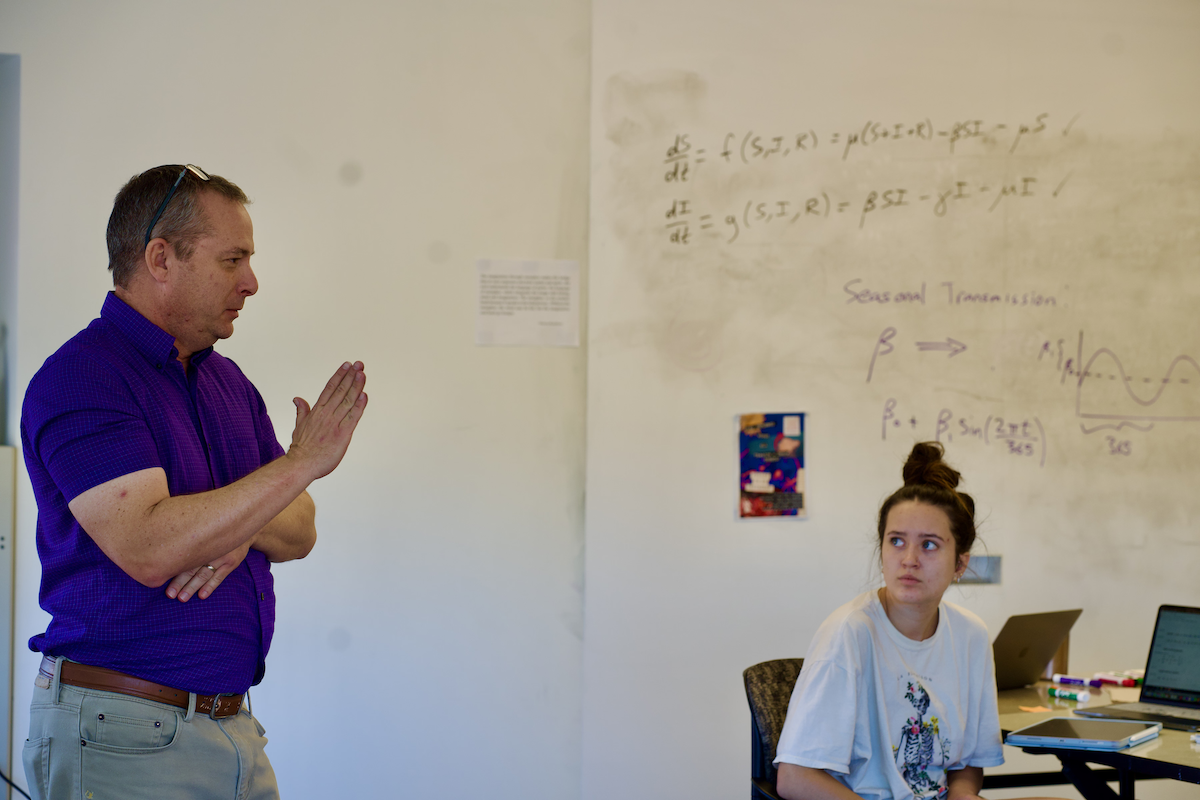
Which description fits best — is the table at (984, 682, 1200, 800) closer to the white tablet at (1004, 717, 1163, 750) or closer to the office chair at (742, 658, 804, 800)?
the white tablet at (1004, 717, 1163, 750)

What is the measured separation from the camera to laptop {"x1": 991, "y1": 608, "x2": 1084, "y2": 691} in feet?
8.50

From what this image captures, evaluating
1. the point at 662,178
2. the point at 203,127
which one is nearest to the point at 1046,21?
the point at 662,178

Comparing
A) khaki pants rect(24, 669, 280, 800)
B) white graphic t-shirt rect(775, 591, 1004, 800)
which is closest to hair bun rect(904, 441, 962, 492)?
white graphic t-shirt rect(775, 591, 1004, 800)

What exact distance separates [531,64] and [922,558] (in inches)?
82.0

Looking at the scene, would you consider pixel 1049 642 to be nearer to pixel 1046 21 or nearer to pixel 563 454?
pixel 563 454

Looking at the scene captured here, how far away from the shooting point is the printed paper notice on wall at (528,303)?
3064 mm

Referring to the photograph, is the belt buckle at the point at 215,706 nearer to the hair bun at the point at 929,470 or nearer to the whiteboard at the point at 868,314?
the hair bun at the point at 929,470

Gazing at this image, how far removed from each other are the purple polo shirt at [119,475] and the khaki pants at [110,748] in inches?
2.1

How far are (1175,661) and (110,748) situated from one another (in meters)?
2.60

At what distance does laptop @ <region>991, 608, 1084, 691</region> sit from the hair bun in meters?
0.65

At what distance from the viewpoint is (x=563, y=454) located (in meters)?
3.11

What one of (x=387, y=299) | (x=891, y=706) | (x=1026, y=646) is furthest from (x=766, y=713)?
(x=387, y=299)

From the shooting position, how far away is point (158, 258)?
4.93ft

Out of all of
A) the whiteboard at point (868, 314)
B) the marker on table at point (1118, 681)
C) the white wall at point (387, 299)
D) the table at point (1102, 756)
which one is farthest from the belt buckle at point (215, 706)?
the marker on table at point (1118, 681)
